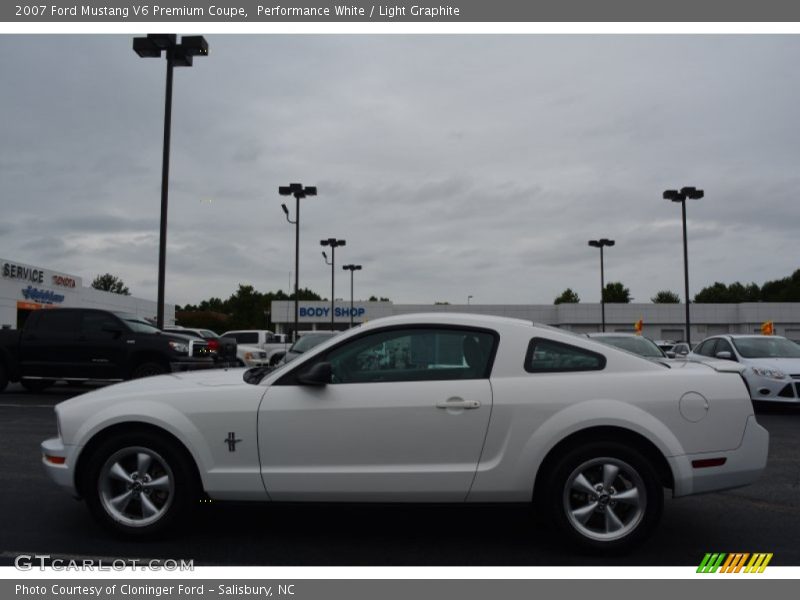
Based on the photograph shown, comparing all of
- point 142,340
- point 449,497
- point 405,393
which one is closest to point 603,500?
point 449,497

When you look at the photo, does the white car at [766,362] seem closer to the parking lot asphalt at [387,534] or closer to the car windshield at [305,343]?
the parking lot asphalt at [387,534]

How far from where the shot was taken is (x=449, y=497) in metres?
4.67

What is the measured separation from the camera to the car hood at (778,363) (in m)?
13.5

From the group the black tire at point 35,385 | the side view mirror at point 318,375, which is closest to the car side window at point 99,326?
the black tire at point 35,385

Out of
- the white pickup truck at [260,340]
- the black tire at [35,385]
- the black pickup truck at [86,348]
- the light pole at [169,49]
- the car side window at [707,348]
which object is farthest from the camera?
the white pickup truck at [260,340]

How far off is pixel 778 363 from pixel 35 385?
15.4m

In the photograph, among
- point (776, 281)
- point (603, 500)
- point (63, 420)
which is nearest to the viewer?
point (603, 500)

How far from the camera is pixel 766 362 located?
13.8 m

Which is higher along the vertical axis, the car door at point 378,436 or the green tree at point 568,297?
the green tree at point 568,297

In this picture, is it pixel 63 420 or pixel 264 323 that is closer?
pixel 63 420

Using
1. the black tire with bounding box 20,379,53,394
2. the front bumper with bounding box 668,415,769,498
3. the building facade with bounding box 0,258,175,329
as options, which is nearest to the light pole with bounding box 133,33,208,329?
the black tire with bounding box 20,379,53,394

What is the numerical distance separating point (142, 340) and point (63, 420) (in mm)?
10148

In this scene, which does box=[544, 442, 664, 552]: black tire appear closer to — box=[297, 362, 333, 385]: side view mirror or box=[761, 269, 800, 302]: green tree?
box=[297, 362, 333, 385]: side view mirror

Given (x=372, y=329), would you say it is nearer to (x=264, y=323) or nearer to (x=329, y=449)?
(x=329, y=449)
